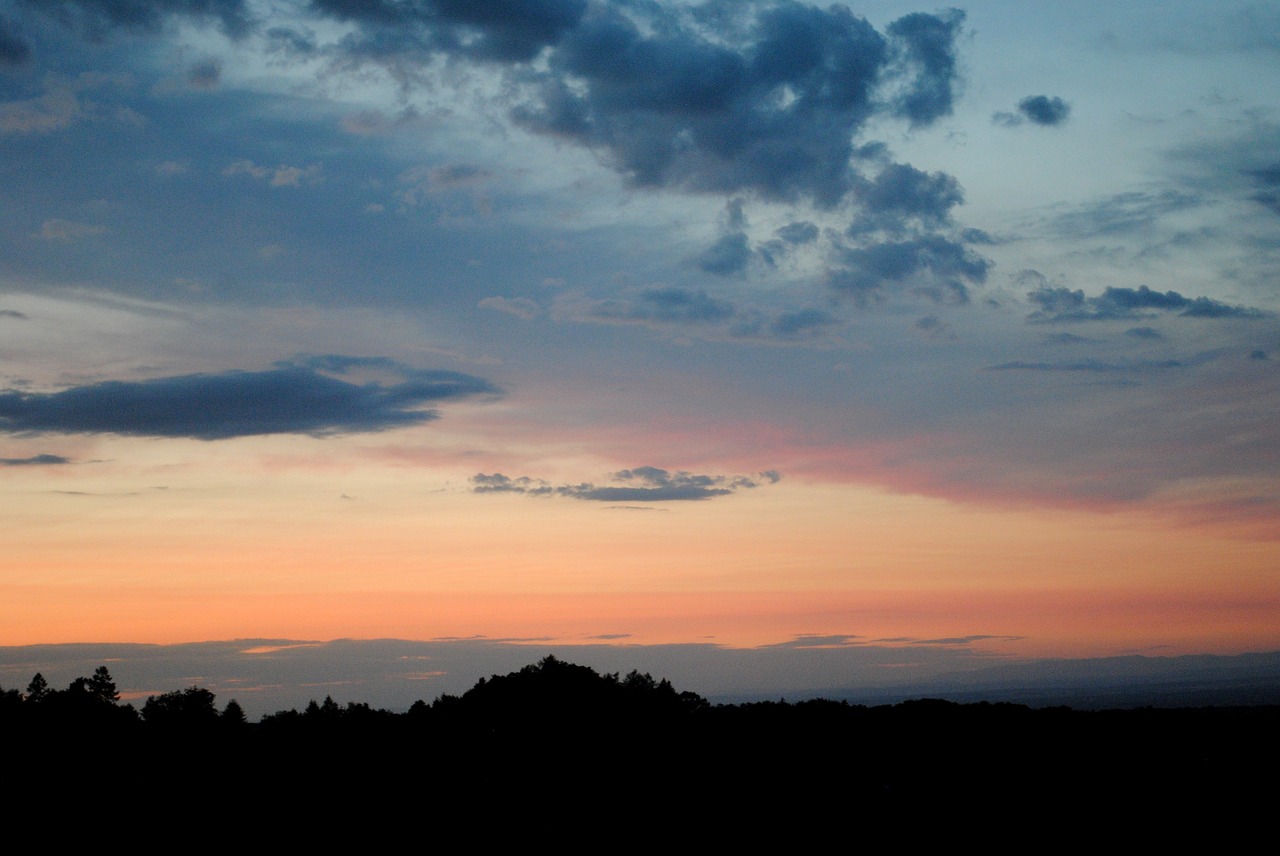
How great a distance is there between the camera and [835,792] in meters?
50.4

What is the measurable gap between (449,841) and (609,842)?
7.78 metres

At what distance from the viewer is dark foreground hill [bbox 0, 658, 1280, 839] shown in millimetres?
47656

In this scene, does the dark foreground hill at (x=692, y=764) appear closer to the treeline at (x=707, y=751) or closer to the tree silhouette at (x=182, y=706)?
the treeline at (x=707, y=751)

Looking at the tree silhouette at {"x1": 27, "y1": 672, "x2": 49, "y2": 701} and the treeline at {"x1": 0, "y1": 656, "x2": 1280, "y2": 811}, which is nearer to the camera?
the treeline at {"x1": 0, "y1": 656, "x2": 1280, "y2": 811}

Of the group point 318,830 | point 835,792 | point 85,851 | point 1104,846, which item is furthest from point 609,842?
point 85,851

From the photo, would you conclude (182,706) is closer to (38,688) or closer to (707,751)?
(38,688)

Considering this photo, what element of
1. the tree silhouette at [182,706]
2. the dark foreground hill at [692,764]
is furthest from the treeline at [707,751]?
the tree silhouette at [182,706]

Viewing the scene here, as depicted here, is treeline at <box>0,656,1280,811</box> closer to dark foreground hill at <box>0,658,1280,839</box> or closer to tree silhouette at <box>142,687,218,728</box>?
dark foreground hill at <box>0,658,1280,839</box>

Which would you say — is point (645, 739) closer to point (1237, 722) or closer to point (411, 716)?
point (411, 716)

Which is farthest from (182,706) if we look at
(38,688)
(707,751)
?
(707,751)

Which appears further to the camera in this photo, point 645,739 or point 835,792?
point 645,739

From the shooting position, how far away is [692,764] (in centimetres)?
5641

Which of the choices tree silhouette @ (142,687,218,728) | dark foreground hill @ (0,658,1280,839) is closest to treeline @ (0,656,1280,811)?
dark foreground hill @ (0,658,1280,839)

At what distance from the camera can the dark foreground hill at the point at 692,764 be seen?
4766cm
